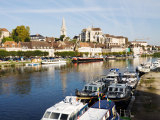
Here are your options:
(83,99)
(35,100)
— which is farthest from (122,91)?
(35,100)

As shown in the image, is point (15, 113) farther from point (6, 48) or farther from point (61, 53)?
point (61, 53)

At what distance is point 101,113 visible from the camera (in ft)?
56.0

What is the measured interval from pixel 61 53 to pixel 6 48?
36.9 m

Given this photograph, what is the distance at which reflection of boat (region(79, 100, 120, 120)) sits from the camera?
16359mm

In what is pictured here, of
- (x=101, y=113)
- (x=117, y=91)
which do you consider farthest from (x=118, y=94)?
(x=101, y=113)

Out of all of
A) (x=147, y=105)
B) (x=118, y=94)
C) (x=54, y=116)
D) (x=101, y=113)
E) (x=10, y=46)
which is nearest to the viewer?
(x=101, y=113)

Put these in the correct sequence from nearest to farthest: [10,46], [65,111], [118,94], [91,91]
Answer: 1. [65,111]
2. [118,94]
3. [91,91]
4. [10,46]

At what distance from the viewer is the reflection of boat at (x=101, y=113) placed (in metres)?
16.4

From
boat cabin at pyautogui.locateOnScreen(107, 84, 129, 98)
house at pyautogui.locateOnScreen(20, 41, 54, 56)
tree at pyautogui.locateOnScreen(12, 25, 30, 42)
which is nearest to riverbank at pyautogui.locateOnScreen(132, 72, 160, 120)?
boat cabin at pyautogui.locateOnScreen(107, 84, 129, 98)

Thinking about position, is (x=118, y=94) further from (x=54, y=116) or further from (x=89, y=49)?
(x=89, y=49)

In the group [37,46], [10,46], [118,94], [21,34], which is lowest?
[118,94]

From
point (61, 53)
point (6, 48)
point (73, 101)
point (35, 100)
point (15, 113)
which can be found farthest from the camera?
point (61, 53)

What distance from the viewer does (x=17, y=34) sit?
15000 centimetres

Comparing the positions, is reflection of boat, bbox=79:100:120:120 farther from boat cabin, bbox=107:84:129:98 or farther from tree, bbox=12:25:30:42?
tree, bbox=12:25:30:42
